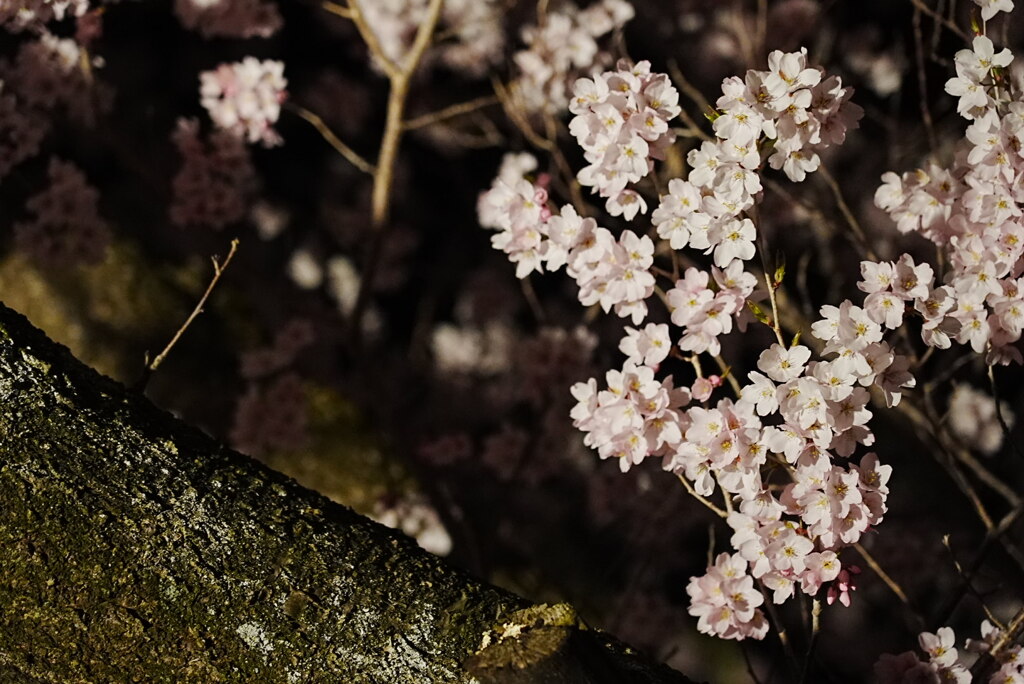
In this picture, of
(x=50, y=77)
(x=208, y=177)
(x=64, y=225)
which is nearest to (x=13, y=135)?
(x=50, y=77)

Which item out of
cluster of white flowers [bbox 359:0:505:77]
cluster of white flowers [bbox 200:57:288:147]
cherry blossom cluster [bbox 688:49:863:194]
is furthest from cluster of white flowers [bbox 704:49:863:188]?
cluster of white flowers [bbox 359:0:505:77]

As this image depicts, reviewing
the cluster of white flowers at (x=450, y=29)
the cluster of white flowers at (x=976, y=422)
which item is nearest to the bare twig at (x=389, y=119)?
the cluster of white flowers at (x=450, y=29)

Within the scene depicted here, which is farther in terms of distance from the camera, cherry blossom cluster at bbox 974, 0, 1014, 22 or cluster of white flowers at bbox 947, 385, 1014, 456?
cluster of white flowers at bbox 947, 385, 1014, 456

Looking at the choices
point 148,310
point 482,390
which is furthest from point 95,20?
point 482,390

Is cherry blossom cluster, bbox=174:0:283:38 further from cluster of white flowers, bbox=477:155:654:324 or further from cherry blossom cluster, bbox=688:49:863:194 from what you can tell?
cherry blossom cluster, bbox=688:49:863:194

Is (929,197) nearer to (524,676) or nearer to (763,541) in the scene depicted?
(763,541)

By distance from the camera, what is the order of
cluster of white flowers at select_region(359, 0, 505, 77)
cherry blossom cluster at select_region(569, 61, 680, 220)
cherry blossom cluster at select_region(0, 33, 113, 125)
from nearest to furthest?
cherry blossom cluster at select_region(569, 61, 680, 220), cherry blossom cluster at select_region(0, 33, 113, 125), cluster of white flowers at select_region(359, 0, 505, 77)

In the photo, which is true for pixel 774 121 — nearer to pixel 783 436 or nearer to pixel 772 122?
pixel 772 122
